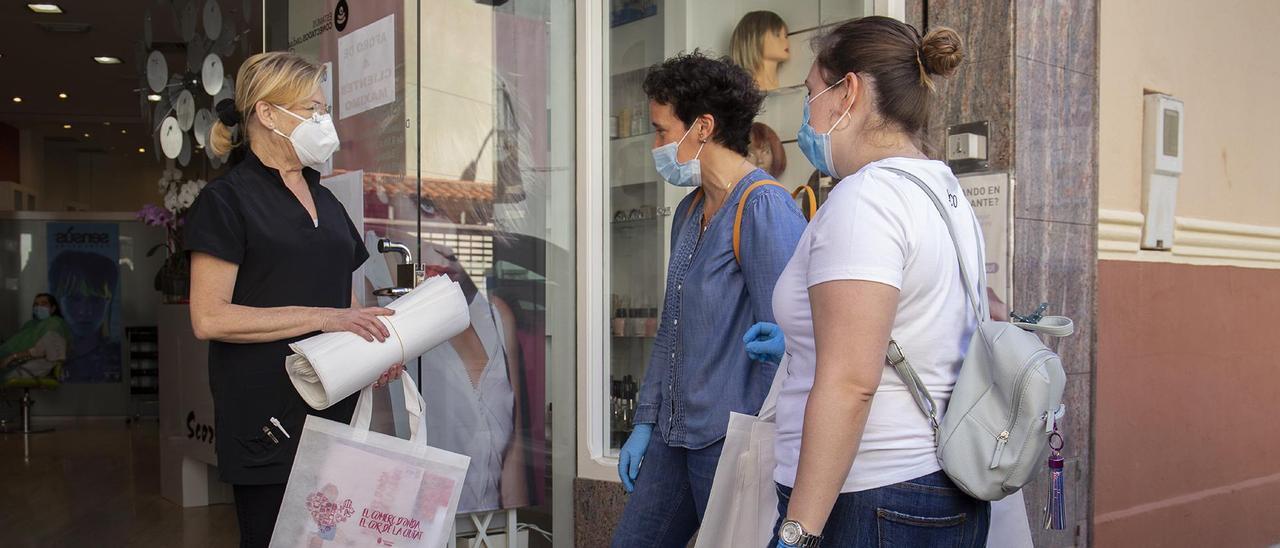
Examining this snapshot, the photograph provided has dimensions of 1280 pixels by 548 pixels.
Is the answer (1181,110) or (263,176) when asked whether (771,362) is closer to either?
(263,176)

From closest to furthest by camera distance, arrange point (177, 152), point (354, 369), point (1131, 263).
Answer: point (354, 369), point (1131, 263), point (177, 152)

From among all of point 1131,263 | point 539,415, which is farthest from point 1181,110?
point 539,415

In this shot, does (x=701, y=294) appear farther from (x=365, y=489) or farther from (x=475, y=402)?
(x=475, y=402)

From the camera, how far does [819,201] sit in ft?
11.9

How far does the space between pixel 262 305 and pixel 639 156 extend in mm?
2150

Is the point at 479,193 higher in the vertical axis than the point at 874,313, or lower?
higher

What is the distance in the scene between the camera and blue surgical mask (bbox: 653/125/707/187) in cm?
251

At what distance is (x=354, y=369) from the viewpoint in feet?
7.65

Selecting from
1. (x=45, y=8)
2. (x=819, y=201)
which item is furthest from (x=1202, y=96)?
(x=45, y=8)

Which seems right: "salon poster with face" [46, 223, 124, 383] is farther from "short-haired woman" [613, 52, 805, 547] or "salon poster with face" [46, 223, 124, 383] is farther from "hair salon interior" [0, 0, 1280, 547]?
"short-haired woman" [613, 52, 805, 547]

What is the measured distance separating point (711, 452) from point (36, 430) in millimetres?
11423

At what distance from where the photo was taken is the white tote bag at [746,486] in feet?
6.62

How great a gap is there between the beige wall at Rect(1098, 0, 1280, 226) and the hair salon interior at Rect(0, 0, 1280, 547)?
0.01 metres

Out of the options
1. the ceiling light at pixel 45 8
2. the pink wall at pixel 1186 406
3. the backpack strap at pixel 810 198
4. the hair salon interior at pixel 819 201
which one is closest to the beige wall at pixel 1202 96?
the hair salon interior at pixel 819 201
